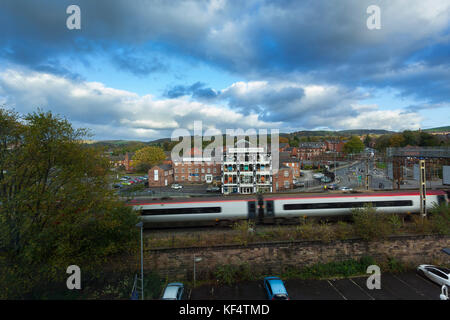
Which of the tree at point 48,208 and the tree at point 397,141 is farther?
the tree at point 397,141

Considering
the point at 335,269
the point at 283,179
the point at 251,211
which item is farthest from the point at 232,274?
the point at 283,179

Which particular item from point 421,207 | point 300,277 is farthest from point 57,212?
point 421,207

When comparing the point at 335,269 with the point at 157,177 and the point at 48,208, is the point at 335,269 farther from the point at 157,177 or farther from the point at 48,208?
the point at 157,177

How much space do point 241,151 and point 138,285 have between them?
98.1ft

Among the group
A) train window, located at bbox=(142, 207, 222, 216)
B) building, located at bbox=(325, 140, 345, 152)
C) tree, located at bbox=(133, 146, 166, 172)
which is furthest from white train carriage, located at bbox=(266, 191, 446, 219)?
building, located at bbox=(325, 140, 345, 152)

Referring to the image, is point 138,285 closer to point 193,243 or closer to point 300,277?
point 193,243

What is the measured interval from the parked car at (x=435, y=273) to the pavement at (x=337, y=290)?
0.27 metres

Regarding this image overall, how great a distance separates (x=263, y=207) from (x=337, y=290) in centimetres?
604

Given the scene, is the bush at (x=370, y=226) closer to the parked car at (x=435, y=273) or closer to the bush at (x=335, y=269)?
the bush at (x=335, y=269)

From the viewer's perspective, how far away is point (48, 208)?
9.62 metres

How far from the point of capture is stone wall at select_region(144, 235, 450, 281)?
12.0 m

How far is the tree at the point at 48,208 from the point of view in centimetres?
871

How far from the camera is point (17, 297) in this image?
901 centimetres
